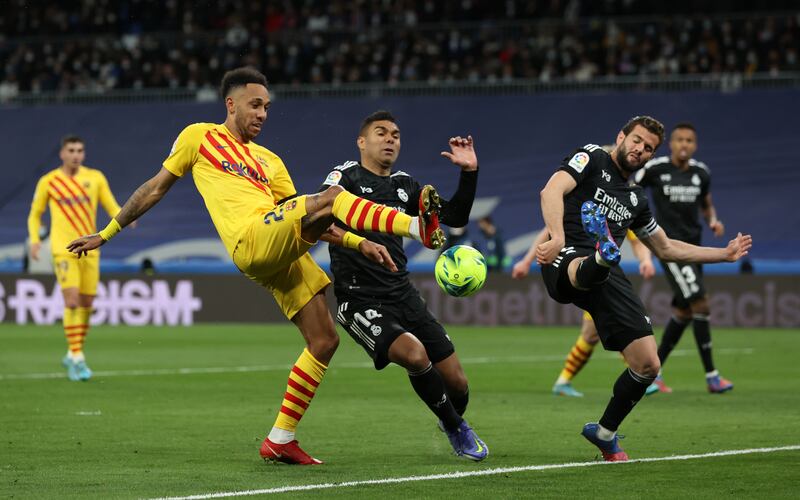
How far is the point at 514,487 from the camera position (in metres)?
→ 7.29

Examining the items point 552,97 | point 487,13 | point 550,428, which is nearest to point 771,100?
point 552,97

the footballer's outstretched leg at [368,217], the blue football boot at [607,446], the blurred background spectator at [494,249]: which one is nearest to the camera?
the footballer's outstretched leg at [368,217]

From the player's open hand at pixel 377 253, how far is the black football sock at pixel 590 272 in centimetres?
123

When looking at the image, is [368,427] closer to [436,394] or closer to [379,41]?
Result: [436,394]

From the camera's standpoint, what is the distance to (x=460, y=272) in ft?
25.8

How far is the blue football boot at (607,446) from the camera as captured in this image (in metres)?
8.38

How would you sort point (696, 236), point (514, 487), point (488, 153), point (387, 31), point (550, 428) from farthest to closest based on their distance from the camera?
1. point (387, 31)
2. point (488, 153)
3. point (696, 236)
4. point (550, 428)
5. point (514, 487)

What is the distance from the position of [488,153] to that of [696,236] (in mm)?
17611

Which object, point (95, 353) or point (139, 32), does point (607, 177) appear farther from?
point (139, 32)

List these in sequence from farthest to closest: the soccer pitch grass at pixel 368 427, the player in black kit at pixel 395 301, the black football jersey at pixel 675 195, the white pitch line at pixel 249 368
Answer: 1. the white pitch line at pixel 249 368
2. the black football jersey at pixel 675 195
3. the player in black kit at pixel 395 301
4. the soccer pitch grass at pixel 368 427

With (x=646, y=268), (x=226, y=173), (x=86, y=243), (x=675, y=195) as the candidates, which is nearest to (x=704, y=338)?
(x=646, y=268)

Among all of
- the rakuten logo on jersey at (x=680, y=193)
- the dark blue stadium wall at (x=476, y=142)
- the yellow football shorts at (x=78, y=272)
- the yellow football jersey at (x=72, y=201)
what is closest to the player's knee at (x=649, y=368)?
the rakuten logo on jersey at (x=680, y=193)

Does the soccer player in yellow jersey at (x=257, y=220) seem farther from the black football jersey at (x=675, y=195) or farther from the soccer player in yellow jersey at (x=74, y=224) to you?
the soccer player in yellow jersey at (x=74, y=224)

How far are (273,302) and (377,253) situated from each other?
62.3ft
